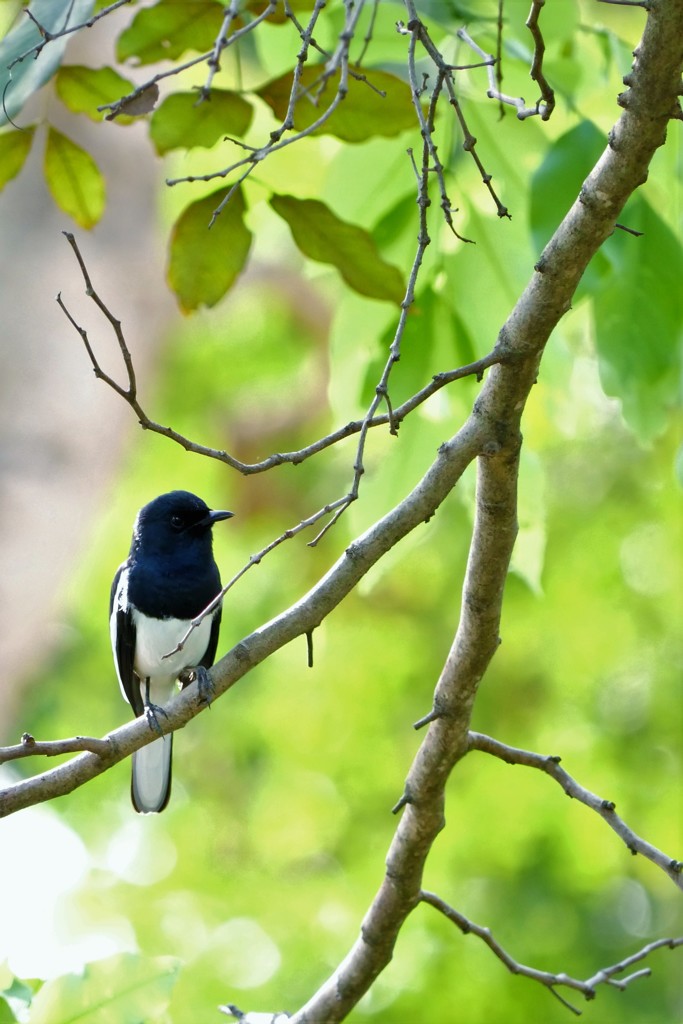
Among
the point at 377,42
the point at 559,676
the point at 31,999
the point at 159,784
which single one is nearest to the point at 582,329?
the point at 559,676

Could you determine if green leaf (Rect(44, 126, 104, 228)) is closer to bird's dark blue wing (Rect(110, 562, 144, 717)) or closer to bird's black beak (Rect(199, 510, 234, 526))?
bird's black beak (Rect(199, 510, 234, 526))

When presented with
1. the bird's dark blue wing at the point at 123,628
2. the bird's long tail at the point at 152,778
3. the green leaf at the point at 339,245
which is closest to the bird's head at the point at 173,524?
the bird's dark blue wing at the point at 123,628

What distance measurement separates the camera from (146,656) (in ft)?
12.2

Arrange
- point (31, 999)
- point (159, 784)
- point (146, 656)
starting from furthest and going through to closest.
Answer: point (159, 784) < point (146, 656) < point (31, 999)

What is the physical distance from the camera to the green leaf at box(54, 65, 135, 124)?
2094 millimetres

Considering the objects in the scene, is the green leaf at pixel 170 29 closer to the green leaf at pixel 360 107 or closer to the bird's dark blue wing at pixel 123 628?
the green leaf at pixel 360 107

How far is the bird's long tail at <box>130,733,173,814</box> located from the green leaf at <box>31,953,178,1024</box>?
2.13 m

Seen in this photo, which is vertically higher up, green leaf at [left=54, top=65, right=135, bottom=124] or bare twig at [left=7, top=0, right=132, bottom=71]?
green leaf at [left=54, top=65, right=135, bottom=124]

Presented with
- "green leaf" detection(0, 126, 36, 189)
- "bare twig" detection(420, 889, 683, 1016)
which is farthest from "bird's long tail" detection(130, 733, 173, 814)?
"green leaf" detection(0, 126, 36, 189)

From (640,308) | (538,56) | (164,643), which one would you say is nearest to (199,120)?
(538,56)

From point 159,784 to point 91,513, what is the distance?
6.07 feet

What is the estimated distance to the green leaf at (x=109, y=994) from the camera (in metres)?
1.78

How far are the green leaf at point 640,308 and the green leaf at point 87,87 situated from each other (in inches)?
42.2

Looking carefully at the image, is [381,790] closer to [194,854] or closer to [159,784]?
[194,854]
